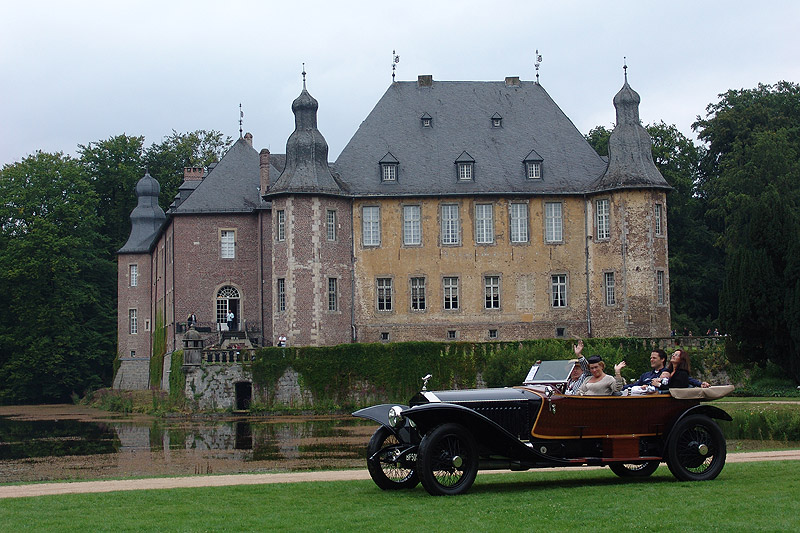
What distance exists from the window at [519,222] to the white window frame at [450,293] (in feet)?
10.1

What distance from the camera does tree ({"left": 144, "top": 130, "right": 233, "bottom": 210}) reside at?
Answer: 6938cm

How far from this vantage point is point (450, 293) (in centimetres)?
4725

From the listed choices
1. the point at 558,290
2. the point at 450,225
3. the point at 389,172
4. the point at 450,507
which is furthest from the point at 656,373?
the point at 389,172

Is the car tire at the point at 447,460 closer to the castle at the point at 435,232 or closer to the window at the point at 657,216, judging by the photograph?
the castle at the point at 435,232

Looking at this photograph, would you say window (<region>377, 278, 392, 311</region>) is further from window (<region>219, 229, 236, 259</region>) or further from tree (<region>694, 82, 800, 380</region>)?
tree (<region>694, 82, 800, 380</region>)

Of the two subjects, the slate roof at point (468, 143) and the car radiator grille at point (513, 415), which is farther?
the slate roof at point (468, 143)

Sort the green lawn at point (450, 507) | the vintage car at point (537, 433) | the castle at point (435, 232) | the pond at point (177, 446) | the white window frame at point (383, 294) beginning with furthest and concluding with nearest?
1. the white window frame at point (383, 294)
2. the castle at point (435, 232)
3. the pond at point (177, 446)
4. the vintage car at point (537, 433)
5. the green lawn at point (450, 507)

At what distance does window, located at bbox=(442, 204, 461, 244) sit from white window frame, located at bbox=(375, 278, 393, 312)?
299 centimetres

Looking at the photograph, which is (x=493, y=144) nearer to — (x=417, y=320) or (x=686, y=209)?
(x=417, y=320)

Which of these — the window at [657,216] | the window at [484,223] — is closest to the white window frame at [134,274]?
the window at [484,223]

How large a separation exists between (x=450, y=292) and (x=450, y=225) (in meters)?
2.83

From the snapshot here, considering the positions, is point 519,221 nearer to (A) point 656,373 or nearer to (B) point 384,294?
(B) point 384,294

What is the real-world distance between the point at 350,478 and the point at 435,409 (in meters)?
2.61

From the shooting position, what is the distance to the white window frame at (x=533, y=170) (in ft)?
156
